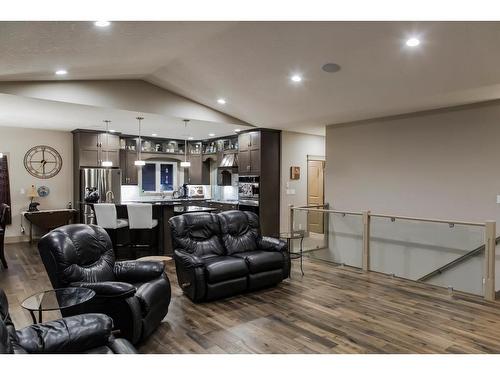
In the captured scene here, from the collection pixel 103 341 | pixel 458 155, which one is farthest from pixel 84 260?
pixel 458 155

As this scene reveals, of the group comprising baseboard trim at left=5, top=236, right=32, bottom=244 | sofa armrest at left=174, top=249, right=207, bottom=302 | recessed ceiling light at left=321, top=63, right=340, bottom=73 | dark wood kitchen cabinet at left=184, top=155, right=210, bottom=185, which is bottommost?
baseboard trim at left=5, top=236, right=32, bottom=244

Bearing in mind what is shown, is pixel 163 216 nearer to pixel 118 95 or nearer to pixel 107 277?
pixel 118 95

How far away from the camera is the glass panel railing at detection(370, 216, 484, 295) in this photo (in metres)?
4.53

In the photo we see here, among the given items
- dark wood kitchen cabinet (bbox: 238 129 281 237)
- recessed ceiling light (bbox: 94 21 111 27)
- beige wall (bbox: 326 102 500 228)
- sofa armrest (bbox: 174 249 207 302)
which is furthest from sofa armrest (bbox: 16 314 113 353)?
dark wood kitchen cabinet (bbox: 238 129 281 237)

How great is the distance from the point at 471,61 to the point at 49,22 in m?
4.22

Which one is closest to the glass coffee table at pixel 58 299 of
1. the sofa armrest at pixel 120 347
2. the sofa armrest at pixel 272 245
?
the sofa armrest at pixel 120 347

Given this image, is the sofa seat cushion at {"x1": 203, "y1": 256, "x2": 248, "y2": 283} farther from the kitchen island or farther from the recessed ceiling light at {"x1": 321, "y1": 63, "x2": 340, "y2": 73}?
the recessed ceiling light at {"x1": 321, "y1": 63, "x2": 340, "y2": 73}

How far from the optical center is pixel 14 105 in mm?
5336

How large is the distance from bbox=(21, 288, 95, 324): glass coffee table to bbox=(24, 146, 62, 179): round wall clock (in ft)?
20.5

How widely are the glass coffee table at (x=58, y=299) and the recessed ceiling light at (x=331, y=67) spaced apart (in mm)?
3705

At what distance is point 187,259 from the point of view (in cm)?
414

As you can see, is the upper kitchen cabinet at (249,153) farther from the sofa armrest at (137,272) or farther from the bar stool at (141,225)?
the sofa armrest at (137,272)

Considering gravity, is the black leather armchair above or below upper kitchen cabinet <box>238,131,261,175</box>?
below
